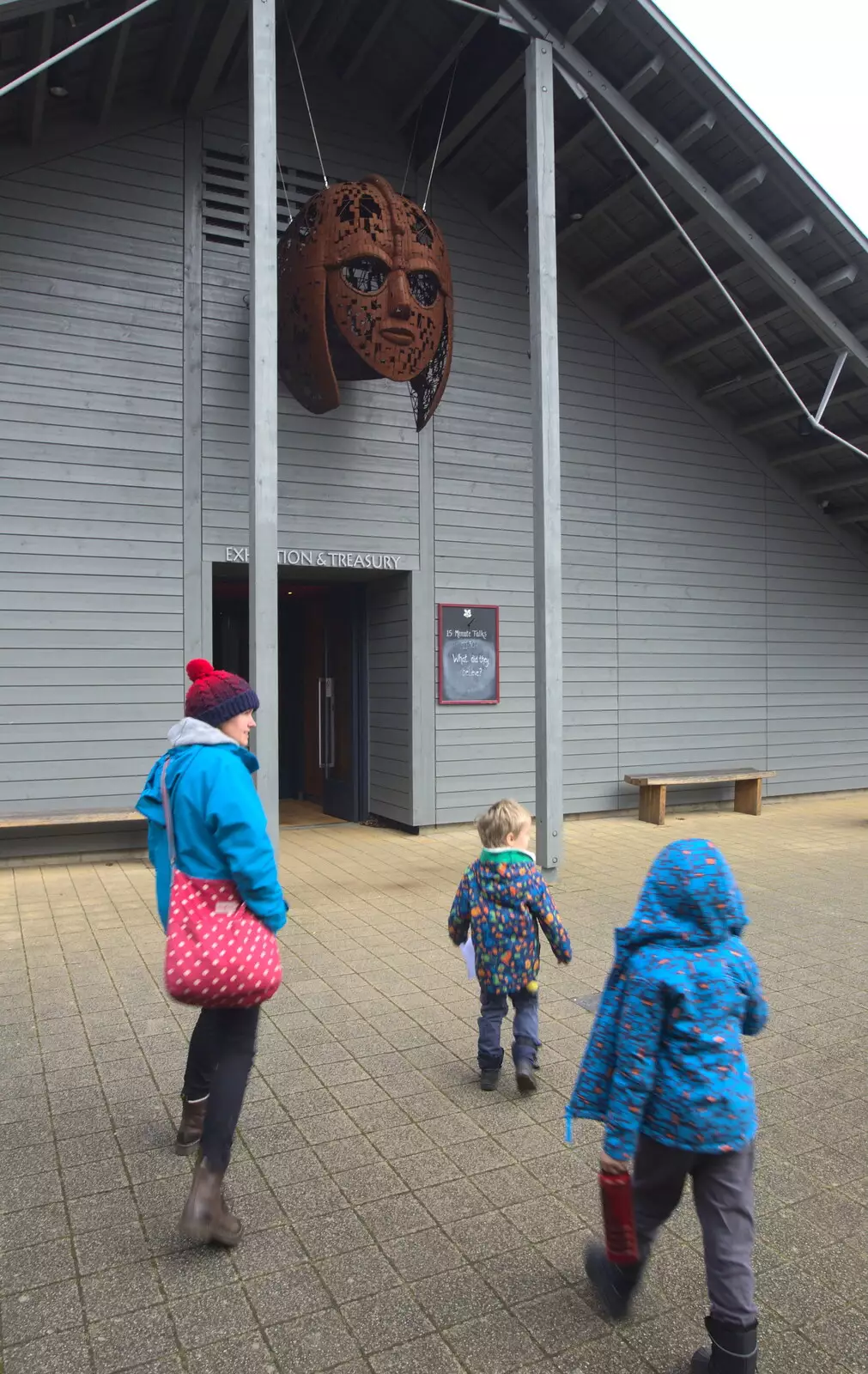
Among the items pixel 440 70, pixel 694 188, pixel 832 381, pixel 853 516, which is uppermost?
pixel 440 70

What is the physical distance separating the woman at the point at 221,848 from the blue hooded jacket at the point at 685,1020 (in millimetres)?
1119

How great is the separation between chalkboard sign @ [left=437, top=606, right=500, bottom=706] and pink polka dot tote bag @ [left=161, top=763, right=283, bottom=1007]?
7.71m

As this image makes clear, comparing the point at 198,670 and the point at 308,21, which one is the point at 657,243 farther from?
→ the point at 198,670

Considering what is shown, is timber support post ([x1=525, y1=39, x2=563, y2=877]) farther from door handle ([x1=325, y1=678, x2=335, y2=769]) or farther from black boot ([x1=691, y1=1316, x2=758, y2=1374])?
black boot ([x1=691, y1=1316, x2=758, y2=1374])

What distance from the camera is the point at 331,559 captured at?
10.2 metres

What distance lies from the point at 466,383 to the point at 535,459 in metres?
3.24

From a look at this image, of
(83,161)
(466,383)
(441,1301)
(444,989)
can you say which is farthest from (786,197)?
(441,1301)

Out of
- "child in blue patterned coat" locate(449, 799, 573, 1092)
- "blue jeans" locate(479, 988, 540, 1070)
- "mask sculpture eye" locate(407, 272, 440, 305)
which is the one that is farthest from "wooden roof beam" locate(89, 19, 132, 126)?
"blue jeans" locate(479, 988, 540, 1070)

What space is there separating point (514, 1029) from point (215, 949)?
1635mm

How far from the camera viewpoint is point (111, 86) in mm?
8602

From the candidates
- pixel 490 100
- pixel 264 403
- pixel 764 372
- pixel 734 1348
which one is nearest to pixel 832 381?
pixel 764 372

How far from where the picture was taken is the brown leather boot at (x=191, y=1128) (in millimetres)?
3641

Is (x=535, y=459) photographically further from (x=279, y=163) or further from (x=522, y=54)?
(x=279, y=163)

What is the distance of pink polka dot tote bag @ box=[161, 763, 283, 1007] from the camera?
3.02m
